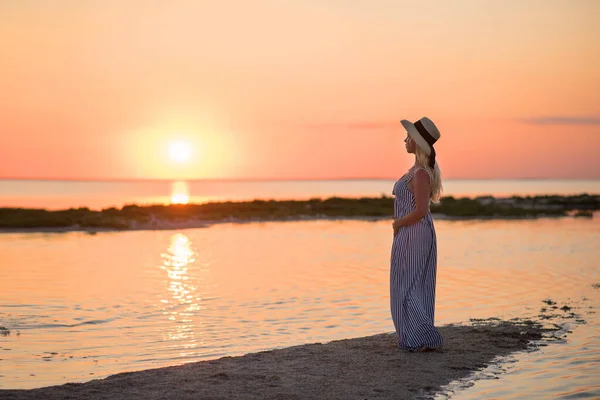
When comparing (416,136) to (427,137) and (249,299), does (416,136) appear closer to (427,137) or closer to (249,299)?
(427,137)

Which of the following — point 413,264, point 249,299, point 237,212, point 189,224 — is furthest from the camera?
point 237,212

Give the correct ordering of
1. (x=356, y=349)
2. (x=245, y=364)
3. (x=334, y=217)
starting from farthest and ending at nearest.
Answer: (x=334, y=217) < (x=356, y=349) < (x=245, y=364)

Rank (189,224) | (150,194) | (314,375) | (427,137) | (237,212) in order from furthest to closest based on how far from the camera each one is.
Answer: (150,194)
(237,212)
(189,224)
(427,137)
(314,375)

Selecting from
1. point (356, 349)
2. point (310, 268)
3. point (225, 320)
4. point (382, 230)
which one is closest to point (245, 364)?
point (356, 349)

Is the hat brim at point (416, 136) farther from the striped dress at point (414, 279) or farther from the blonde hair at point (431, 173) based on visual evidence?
the striped dress at point (414, 279)

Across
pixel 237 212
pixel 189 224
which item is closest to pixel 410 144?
pixel 189 224

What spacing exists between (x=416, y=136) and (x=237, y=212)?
3230 centimetres

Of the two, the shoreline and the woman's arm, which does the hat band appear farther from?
the shoreline

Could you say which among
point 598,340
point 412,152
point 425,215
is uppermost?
point 412,152

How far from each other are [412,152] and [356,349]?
2.22 metres

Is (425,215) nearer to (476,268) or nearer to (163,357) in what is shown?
(163,357)

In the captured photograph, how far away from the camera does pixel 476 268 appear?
17.6 metres

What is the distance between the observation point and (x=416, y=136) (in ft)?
26.9

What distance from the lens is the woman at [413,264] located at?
831 centimetres
